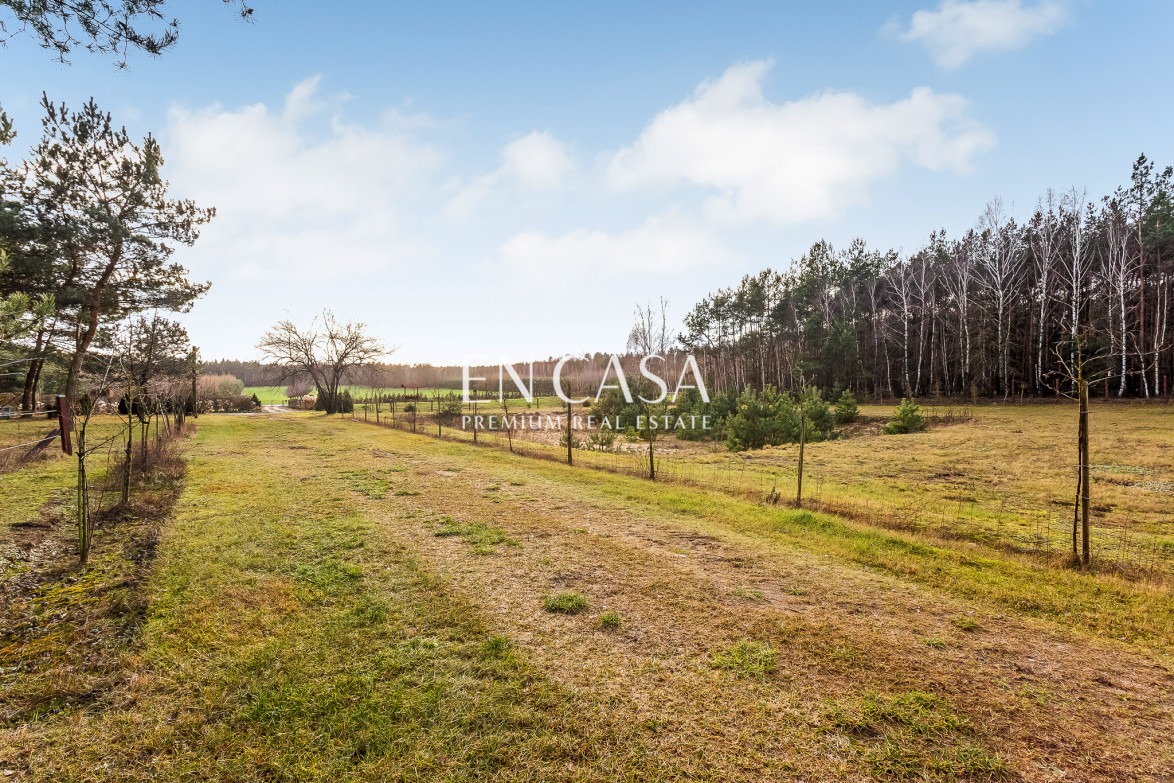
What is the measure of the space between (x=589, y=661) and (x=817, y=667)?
1721 millimetres

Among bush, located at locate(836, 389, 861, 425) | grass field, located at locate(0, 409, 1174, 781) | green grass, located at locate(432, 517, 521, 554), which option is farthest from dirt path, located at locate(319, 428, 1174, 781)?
bush, located at locate(836, 389, 861, 425)

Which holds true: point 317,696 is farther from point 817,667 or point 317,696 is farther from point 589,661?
point 817,667

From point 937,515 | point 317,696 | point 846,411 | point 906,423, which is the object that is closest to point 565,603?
point 317,696

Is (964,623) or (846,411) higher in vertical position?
(846,411)

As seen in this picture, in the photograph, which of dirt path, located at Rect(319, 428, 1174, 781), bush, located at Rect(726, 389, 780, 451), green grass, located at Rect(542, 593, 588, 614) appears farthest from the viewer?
bush, located at Rect(726, 389, 780, 451)

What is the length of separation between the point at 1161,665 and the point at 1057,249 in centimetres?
3620

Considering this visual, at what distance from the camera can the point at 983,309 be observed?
94.3ft

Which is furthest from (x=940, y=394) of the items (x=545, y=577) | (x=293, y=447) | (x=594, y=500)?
(x=293, y=447)

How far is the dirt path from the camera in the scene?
2.55 m

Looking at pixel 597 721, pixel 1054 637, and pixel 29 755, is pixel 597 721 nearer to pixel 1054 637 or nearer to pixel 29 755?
pixel 29 755

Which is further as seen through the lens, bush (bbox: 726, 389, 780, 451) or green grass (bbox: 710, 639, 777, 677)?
bush (bbox: 726, 389, 780, 451)

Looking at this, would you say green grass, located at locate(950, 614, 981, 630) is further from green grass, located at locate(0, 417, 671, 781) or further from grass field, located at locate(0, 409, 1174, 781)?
green grass, located at locate(0, 417, 671, 781)

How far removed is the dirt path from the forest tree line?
696 inches

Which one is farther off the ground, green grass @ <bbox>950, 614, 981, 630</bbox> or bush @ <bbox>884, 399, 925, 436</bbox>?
bush @ <bbox>884, 399, 925, 436</bbox>
